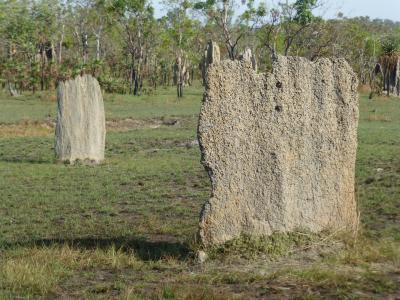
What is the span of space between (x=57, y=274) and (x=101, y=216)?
14.4ft

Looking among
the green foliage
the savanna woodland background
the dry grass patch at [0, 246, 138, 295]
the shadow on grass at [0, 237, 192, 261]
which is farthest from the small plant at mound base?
the green foliage

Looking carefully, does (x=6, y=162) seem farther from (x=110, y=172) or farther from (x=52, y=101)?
(x=52, y=101)

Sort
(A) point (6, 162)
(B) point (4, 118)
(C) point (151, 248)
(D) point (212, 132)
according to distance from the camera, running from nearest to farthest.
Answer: (D) point (212, 132) < (C) point (151, 248) < (A) point (6, 162) < (B) point (4, 118)

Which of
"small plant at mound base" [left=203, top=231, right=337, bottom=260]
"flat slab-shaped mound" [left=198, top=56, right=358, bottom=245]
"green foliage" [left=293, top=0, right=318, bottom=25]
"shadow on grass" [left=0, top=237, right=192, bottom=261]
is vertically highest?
"green foliage" [left=293, top=0, right=318, bottom=25]

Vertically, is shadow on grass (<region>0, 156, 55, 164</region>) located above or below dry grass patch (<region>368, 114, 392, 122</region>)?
below

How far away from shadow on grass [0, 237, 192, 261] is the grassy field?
0.07ft

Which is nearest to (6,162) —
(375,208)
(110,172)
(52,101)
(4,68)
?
(110,172)

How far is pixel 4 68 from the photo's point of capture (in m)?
44.1

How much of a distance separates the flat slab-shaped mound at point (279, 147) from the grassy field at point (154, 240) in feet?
0.98

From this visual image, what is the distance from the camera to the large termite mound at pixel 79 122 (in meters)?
17.4

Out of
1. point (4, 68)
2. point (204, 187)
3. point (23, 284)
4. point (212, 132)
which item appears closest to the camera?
point (23, 284)

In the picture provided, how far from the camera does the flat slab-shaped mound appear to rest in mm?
7785

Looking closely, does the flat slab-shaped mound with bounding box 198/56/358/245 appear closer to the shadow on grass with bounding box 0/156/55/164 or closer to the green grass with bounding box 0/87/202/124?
the shadow on grass with bounding box 0/156/55/164

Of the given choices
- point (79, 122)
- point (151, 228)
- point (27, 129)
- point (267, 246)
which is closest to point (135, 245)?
point (151, 228)
